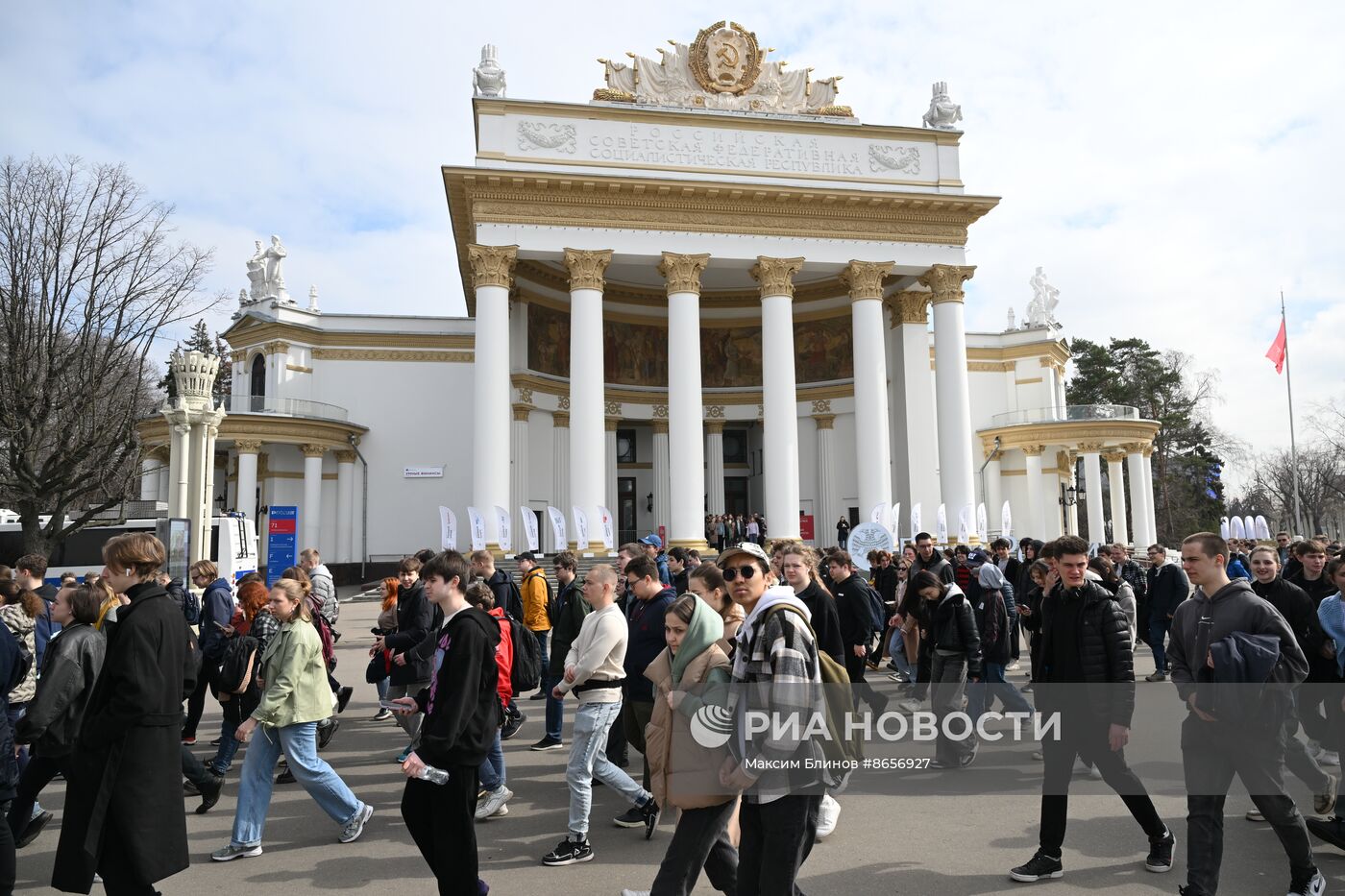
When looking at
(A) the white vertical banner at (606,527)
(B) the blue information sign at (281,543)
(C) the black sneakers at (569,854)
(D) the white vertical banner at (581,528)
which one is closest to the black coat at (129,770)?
(C) the black sneakers at (569,854)

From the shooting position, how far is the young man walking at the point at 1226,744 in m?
4.27

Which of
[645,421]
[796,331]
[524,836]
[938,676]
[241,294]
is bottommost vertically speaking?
[524,836]

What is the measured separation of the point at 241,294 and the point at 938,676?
33.1 meters

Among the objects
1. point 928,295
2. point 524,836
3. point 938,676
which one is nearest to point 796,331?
point 928,295

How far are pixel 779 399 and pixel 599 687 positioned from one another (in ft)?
63.8

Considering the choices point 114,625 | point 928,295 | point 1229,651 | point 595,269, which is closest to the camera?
point 114,625

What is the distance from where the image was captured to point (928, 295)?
28.0 metres

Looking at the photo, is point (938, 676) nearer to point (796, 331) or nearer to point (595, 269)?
point (595, 269)

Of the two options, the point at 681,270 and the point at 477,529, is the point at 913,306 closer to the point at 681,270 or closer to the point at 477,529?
the point at 681,270

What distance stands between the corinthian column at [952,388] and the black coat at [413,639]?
1980cm

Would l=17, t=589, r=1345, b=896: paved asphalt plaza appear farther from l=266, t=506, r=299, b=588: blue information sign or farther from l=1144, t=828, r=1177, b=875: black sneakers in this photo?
l=266, t=506, r=299, b=588: blue information sign


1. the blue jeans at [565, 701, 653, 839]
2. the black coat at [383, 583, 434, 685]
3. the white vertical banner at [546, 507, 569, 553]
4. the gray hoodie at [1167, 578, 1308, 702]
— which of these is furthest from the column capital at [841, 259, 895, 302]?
the gray hoodie at [1167, 578, 1308, 702]

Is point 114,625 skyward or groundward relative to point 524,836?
skyward

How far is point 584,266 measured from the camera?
79.5 ft
